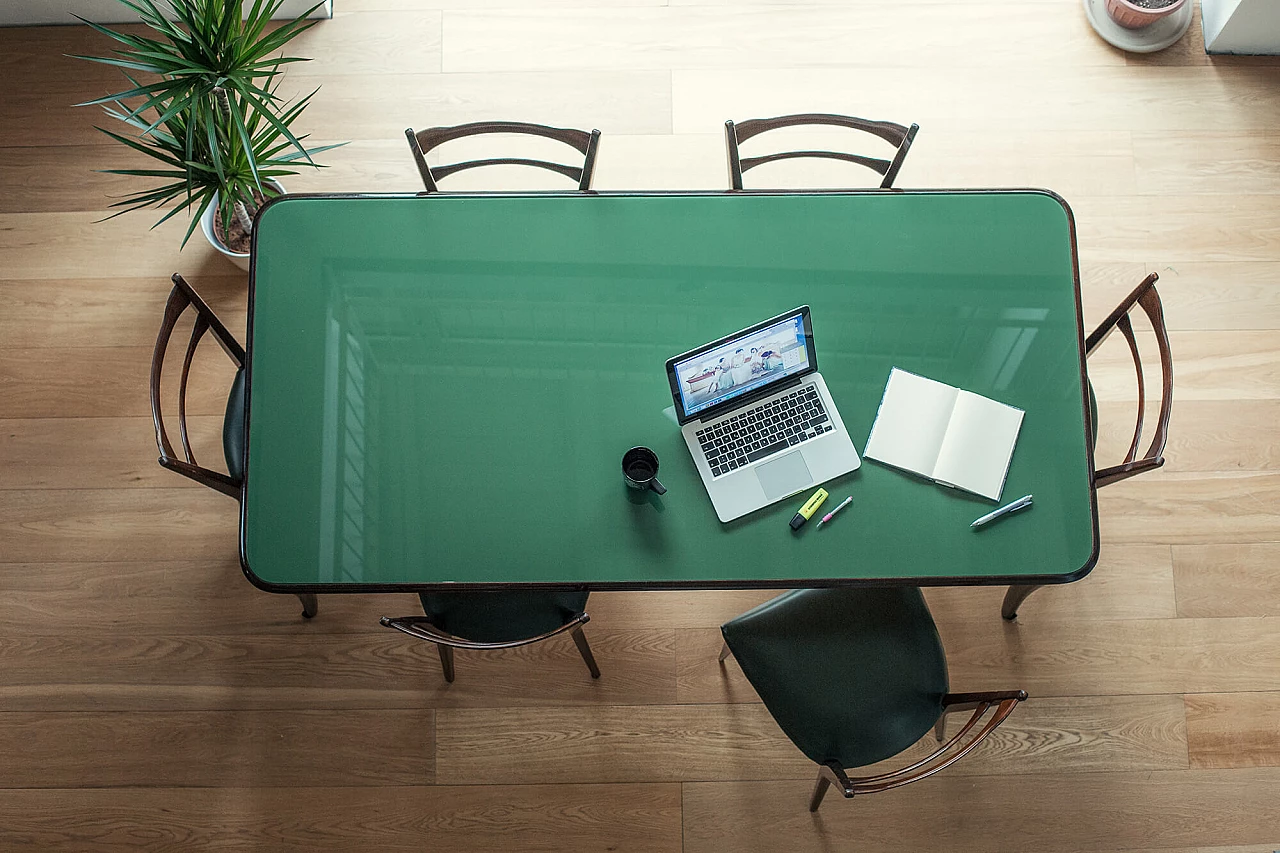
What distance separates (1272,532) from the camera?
2711mm

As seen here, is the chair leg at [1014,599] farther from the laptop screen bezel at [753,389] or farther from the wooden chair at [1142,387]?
the laptop screen bezel at [753,389]

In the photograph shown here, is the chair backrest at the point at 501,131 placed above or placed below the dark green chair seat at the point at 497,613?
above

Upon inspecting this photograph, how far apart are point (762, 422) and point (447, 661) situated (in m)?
1.05

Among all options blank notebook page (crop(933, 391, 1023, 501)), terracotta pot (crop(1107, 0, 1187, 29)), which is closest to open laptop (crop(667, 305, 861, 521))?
blank notebook page (crop(933, 391, 1023, 501))

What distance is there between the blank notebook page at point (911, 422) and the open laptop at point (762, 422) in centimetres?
7

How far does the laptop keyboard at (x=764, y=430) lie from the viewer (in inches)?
80.7

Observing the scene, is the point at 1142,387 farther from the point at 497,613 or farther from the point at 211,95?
the point at 211,95

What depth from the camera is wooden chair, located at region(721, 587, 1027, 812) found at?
2.16 m

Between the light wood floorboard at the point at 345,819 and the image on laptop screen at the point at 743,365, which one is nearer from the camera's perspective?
the image on laptop screen at the point at 743,365

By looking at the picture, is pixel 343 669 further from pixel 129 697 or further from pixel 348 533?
pixel 348 533

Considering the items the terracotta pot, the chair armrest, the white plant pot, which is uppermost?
the terracotta pot

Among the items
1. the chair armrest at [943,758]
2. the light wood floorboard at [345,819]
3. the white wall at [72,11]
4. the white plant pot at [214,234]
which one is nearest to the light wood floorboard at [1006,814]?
the light wood floorboard at [345,819]

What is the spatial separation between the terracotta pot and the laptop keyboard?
1.97m

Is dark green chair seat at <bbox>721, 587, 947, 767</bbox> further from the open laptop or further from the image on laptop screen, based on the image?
the image on laptop screen
